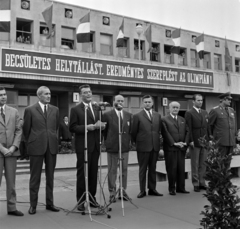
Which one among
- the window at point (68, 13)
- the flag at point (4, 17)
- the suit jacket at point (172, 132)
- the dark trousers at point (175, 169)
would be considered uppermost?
the window at point (68, 13)

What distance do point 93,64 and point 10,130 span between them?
937 centimetres

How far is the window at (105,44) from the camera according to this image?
17.3 metres

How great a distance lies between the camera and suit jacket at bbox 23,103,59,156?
15.3 feet

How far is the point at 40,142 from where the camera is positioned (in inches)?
183

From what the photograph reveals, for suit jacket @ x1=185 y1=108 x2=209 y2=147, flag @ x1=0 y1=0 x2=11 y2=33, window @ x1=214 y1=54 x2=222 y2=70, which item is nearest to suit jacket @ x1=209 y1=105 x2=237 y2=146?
suit jacket @ x1=185 y1=108 x2=209 y2=147

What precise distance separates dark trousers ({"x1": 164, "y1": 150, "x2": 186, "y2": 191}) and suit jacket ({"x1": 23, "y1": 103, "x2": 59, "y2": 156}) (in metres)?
2.38

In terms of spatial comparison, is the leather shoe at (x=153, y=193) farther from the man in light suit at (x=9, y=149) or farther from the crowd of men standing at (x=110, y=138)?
the man in light suit at (x=9, y=149)

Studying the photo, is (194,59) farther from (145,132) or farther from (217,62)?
(145,132)

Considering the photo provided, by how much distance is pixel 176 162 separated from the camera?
Answer: 605 cm

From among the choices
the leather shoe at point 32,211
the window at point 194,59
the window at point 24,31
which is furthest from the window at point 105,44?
the leather shoe at point 32,211

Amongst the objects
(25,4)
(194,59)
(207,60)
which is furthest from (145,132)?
(207,60)

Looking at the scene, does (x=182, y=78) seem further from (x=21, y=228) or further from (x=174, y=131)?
(x=21, y=228)

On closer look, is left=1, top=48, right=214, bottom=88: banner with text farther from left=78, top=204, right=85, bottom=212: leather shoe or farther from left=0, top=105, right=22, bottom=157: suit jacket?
left=78, top=204, right=85, bottom=212: leather shoe

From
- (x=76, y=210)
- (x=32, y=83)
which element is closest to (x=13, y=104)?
(x=32, y=83)
